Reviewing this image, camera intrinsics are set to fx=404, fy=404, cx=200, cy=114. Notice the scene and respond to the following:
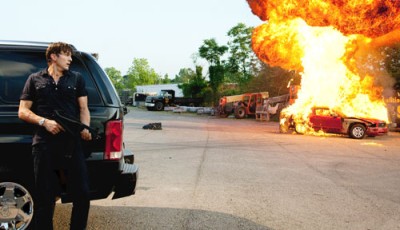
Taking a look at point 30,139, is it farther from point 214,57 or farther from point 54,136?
point 214,57

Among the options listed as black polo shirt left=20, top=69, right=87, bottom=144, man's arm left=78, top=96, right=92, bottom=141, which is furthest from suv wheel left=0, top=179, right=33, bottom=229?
man's arm left=78, top=96, right=92, bottom=141

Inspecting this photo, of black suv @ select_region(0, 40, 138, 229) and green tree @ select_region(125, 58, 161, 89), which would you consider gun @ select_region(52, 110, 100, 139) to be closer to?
black suv @ select_region(0, 40, 138, 229)

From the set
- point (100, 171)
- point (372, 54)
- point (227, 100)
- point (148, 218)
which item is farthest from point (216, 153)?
point (227, 100)

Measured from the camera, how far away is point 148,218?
5.09 metres

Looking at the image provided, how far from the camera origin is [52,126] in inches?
141

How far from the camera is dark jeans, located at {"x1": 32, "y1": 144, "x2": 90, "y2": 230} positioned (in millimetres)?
3590

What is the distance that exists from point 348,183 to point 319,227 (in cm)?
306

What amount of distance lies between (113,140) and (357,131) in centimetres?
1592

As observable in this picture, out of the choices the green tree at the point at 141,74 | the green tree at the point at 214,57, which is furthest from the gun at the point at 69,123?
the green tree at the point at 141,74

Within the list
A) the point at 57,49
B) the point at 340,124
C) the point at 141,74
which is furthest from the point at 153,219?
the point at 141,74

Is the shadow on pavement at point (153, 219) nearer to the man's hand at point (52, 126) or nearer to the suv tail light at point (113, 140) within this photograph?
the suv tail light at point (113, 140)

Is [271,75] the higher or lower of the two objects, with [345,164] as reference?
higher

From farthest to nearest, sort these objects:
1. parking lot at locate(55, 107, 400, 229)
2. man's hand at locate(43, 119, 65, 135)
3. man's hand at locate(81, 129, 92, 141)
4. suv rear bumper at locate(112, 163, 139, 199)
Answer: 1. parking lot at locate(55, 107, 400, 229)
2. suv rear bumper at locate(112, 163, 139, 199)
3. man's hand at locate(81, 129, 92, 141)
4. man's hand at locate(43, 119, 65, 135)

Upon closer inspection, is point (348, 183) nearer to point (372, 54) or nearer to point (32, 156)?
point (32, 156)
